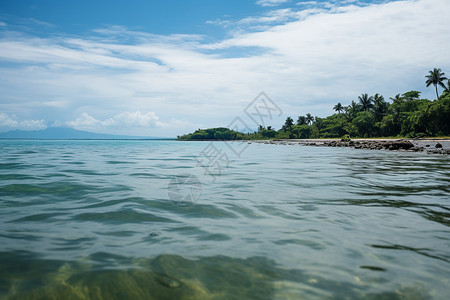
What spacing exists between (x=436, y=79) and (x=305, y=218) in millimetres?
86085

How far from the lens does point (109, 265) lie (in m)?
2.79

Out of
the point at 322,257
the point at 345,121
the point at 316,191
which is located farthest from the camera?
the point at 345,121

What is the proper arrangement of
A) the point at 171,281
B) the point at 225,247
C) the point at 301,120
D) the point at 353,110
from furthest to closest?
the point at 301,120 < the point at 353,110 < the point at 225,247 < the point at 171,281

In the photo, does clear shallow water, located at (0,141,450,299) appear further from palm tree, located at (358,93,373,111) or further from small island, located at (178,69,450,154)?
palm tree, located at (358,93,373,111)

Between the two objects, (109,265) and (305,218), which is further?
(305,218)

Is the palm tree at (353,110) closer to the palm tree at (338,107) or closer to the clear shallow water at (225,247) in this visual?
the palm tree at (338,107)

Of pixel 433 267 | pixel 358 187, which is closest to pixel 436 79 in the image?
pixel 358 187

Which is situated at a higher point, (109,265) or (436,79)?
(436,79)

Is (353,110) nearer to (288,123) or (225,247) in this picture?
(288,123)

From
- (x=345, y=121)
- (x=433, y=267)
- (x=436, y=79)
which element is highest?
(x=436, y=79)

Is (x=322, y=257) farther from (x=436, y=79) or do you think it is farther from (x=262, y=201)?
(x=436, y=79)

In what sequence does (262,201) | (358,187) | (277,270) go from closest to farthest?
(277,270) → (262,201) → (358,187)

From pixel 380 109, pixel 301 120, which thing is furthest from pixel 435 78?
pixel 301 120

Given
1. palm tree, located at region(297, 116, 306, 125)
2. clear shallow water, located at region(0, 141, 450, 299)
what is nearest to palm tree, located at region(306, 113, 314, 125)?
palm tree, located at region(297, 116, 306, 125)
